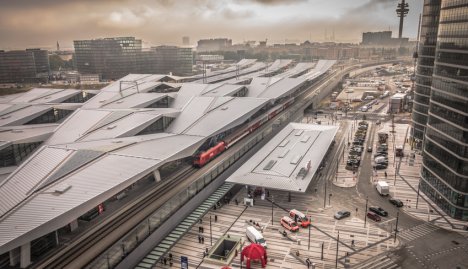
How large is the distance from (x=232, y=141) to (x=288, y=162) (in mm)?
15929

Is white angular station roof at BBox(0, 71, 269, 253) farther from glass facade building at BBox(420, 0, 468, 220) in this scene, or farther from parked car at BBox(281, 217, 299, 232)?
glass facade building at BBox(420, 0, 468, 220)

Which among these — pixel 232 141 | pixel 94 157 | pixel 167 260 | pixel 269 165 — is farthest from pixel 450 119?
pixel 94 157

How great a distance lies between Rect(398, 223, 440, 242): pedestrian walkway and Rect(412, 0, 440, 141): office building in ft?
139

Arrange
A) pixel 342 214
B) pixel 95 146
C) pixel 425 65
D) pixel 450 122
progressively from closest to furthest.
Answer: pixel 450 122, pixel 342 214, pixel 95 146, pixel 425 65

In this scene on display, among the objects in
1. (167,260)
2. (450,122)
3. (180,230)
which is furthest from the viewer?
(450,122)

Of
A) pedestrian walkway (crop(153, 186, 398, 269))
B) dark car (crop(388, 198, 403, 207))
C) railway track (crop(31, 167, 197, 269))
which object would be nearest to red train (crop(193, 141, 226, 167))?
railway track (crop(31, 167, 197, 269))

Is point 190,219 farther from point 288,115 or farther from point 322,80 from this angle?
point 322,80

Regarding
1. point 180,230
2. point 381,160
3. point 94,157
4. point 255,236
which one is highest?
point 94,157

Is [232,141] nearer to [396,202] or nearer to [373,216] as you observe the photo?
[373,216]

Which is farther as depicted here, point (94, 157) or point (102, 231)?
point (94, 157)

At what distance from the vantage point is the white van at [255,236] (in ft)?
164

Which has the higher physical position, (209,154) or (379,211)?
(209,154)

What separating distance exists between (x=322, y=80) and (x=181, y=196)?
155 meters

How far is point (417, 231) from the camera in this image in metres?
53.3
